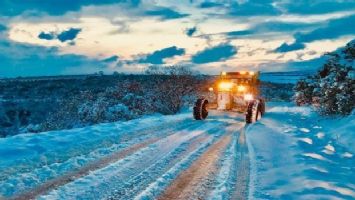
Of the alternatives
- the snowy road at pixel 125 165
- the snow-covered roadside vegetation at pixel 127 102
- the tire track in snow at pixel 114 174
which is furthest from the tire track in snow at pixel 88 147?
the snow-covered roadside vegetation at pixel 127 102

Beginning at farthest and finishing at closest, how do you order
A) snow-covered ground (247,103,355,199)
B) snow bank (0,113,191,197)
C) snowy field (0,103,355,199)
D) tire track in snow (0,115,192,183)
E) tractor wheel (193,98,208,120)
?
1. tractor wheel (193,98,208,120)
2. tire track in snow (0,115,192,183)
3. snow bank (0,113,191,197)
4. snow-covered ground (247,103,355,199)
5. snowy field (0,103,355,199)

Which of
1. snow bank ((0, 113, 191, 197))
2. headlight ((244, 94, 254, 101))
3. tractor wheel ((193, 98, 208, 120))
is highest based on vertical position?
headlight ((244, 94, 254, 101))

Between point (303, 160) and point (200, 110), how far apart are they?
32.0 ft

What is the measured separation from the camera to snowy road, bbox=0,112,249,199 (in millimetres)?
7754

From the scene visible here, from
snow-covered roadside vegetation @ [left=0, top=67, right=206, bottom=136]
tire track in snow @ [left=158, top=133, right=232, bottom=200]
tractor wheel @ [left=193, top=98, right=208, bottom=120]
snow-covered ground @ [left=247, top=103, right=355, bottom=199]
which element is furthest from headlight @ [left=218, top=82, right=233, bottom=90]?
tire track in snow @ [left=158, top=133, right=232, bottom=200]

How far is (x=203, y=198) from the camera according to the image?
7523 mm

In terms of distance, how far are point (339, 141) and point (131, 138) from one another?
22.5 ft

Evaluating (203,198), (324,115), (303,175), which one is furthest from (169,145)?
(324,115)

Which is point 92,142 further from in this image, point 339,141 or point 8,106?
point 8,106

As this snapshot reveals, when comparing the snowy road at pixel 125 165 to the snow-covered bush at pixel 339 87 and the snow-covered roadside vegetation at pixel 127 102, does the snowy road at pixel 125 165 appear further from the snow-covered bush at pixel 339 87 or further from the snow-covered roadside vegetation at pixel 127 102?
the snow-covered roadside vegetation at pixel 127 102

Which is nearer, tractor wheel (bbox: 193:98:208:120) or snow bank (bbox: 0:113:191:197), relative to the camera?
snow bank (bbox: 0:113:191:197)

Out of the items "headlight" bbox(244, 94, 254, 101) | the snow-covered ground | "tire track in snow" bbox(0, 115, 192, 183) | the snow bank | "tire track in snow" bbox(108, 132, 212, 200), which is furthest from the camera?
"headlight" bbox(244, 94, 254, 101)

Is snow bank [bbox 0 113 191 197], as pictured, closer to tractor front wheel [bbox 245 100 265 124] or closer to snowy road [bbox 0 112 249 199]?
snowy road [bbox 0 112 249 199]

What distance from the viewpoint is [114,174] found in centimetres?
895
